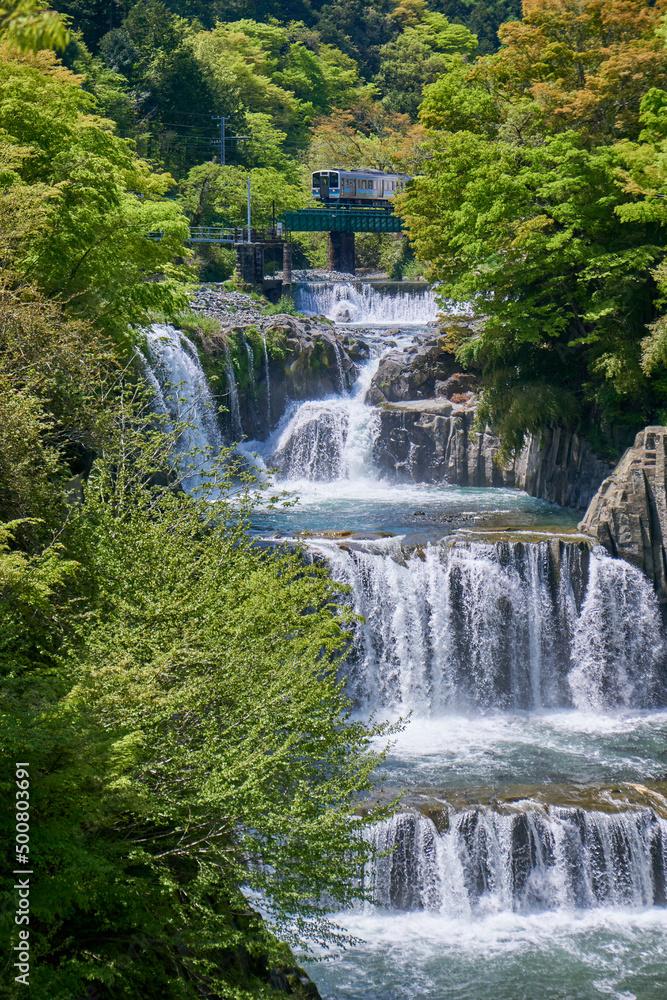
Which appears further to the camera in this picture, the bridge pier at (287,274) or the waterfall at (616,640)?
the bridge pier at (287,274)

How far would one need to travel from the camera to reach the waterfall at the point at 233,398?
27391 millimetres

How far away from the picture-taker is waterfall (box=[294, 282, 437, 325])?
3644cm

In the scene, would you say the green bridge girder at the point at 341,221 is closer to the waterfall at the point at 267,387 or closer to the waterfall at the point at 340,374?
the waterfall at the point at 340,374

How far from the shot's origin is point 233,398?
90.5 ft

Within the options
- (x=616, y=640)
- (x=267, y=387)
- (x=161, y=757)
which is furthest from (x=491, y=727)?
(x=267, y=387)

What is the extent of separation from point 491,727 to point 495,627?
200 cm

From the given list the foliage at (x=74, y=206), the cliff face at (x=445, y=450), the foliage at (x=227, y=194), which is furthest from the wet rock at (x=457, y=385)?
the foliage at (x=227, y=194)

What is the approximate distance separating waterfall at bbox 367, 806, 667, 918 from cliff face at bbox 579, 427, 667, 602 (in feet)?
21.5

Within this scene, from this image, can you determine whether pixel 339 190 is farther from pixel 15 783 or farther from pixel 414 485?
pixel 15 783

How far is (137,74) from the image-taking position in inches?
1655

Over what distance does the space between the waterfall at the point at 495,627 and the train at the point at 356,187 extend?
30.7 m

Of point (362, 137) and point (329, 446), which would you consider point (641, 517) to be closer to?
point (329, 446)

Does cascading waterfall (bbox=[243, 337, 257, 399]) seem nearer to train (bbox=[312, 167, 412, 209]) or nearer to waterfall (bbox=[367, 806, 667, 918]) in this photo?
waterfall (bbox=[367, 806, 667, 918])

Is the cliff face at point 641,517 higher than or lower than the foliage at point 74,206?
lower
